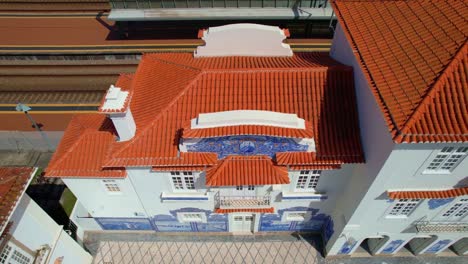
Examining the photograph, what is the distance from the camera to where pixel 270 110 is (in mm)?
19453

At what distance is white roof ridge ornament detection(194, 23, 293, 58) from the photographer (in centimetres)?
2309

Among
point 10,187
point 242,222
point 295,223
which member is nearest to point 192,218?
point 242,222

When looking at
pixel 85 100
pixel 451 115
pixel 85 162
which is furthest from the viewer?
pixel 85 100

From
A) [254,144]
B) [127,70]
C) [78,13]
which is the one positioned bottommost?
[254,144]

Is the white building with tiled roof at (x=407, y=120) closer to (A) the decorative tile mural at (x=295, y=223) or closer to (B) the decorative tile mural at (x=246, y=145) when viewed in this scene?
(A) the decorative tile mural at (x=295, y=223)

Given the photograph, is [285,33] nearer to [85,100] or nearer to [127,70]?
[127,70]

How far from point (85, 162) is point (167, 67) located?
28.3 ft

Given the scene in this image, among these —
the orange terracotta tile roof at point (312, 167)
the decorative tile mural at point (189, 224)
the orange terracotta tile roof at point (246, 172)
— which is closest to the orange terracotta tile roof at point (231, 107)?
the orange terracotta tile roof at point (312, 167)

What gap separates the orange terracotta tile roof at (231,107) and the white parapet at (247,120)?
1461mm

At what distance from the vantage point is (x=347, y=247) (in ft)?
77.2

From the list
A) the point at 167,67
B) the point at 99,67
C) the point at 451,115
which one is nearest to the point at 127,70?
the point at 99,67

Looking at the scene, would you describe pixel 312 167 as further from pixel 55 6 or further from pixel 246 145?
pixel 55 6

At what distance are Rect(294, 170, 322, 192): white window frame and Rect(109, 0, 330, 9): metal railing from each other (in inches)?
884

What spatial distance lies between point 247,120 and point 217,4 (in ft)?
75.0
